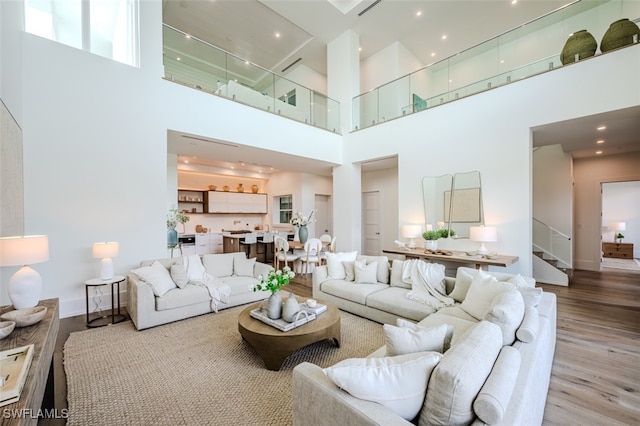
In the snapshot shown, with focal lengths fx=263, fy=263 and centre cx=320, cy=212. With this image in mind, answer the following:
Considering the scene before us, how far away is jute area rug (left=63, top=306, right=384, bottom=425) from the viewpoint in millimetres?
1879

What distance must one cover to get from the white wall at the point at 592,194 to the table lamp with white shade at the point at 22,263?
10.1 meters

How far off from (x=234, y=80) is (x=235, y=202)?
4.67 m

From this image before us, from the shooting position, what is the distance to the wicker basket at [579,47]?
396cm

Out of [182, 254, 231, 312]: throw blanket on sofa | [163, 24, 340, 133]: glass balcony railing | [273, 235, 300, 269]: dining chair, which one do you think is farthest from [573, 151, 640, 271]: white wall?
[182, 254, 231, 312]: throw blanket on sofa

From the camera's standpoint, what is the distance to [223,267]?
4.38 m

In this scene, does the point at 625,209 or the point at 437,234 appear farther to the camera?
the point at 625,209

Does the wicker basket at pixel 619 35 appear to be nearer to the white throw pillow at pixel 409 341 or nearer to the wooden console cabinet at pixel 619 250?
the white throw pillow at pixel 409 341

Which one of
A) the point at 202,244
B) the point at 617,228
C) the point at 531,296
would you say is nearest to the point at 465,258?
the point at 531,296

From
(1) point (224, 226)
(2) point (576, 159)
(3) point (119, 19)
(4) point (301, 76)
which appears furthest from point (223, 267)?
(2) point (576, 159)

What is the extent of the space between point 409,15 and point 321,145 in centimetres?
372

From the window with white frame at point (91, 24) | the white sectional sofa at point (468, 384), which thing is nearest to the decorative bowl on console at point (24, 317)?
the white sectional sofa at point (468, 384)

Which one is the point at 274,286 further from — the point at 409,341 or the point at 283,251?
the point at 283,251

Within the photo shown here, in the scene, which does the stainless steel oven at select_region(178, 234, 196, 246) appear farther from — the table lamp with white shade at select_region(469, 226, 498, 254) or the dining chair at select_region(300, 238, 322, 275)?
the table lamp with white shade at select_region(469, 226, 498, 254)

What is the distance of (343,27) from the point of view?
680 centimetres
